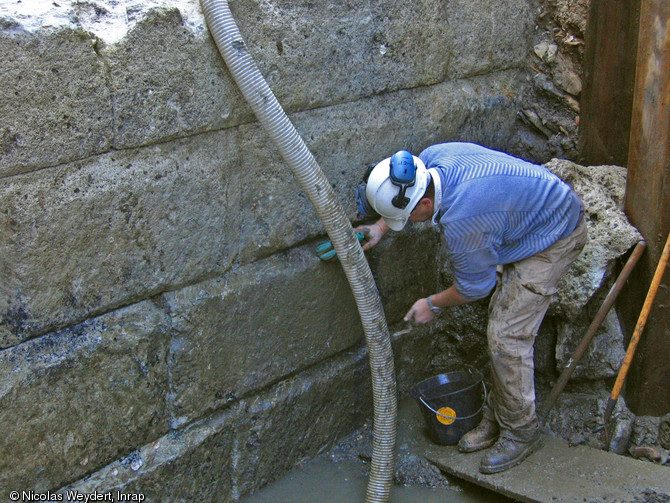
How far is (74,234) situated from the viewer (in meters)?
2.31

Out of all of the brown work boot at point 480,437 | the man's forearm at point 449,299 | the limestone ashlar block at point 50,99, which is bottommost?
the brown work boot at point 480,437

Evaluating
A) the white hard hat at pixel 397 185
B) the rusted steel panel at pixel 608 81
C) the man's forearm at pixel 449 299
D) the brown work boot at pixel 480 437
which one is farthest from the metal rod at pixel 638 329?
the white hard hat at pixel 397 185

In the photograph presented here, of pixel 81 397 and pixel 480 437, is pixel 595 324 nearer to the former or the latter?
pixel 480 437

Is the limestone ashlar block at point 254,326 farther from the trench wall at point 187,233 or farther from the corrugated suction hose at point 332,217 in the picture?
the corrugated suction hose at point 332,217

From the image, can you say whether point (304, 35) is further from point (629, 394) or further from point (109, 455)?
point (629, 394)

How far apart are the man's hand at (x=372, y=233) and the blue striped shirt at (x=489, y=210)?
13.6 inches

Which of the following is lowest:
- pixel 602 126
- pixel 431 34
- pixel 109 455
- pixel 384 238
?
pixel 109 455

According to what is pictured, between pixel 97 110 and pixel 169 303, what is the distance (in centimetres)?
76

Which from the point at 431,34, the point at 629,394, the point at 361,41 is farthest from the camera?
the point at 629,394

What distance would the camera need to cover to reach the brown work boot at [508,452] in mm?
3129

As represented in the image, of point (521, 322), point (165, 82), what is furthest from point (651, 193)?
point (165, 82)

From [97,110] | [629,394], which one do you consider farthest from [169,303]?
[629,394]

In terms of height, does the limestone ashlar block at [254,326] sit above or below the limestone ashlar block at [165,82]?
below

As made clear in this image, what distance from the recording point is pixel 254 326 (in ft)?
9.52
